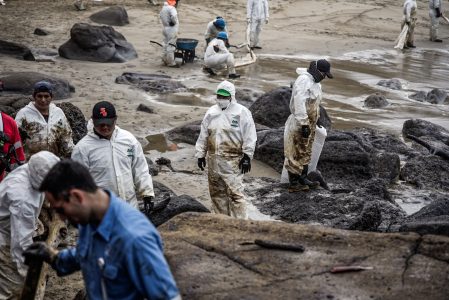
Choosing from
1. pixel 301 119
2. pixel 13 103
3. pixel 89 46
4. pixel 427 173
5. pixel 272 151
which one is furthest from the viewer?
pixel 89 46

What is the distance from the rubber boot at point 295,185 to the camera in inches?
392

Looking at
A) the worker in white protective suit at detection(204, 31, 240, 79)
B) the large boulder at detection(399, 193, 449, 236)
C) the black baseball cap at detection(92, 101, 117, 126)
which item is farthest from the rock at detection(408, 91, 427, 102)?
the black baseball cap at detection(92, 101, 117, 126)

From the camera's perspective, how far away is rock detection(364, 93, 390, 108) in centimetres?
1503

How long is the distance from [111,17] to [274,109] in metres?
9.55

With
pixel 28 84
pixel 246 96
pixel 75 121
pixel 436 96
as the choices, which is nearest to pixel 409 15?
pixel 436 96

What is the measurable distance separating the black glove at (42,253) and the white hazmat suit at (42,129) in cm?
348

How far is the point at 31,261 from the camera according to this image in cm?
432

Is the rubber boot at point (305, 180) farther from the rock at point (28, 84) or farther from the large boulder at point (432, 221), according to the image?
the rock at point (28, 84)

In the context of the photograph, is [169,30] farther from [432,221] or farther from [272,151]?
[432,221]

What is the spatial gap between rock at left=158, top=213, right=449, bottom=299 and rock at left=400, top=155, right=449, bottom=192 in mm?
5258

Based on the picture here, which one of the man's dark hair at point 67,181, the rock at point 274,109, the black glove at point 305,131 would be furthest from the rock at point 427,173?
the man's dark hair at point 67,181

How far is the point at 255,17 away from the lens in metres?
19.7

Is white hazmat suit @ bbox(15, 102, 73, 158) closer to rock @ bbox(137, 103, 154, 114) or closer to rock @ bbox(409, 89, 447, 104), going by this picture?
rock @ bbox(137, 103, 154, 114)

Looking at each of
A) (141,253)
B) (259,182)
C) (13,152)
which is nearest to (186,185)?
(259,182)
